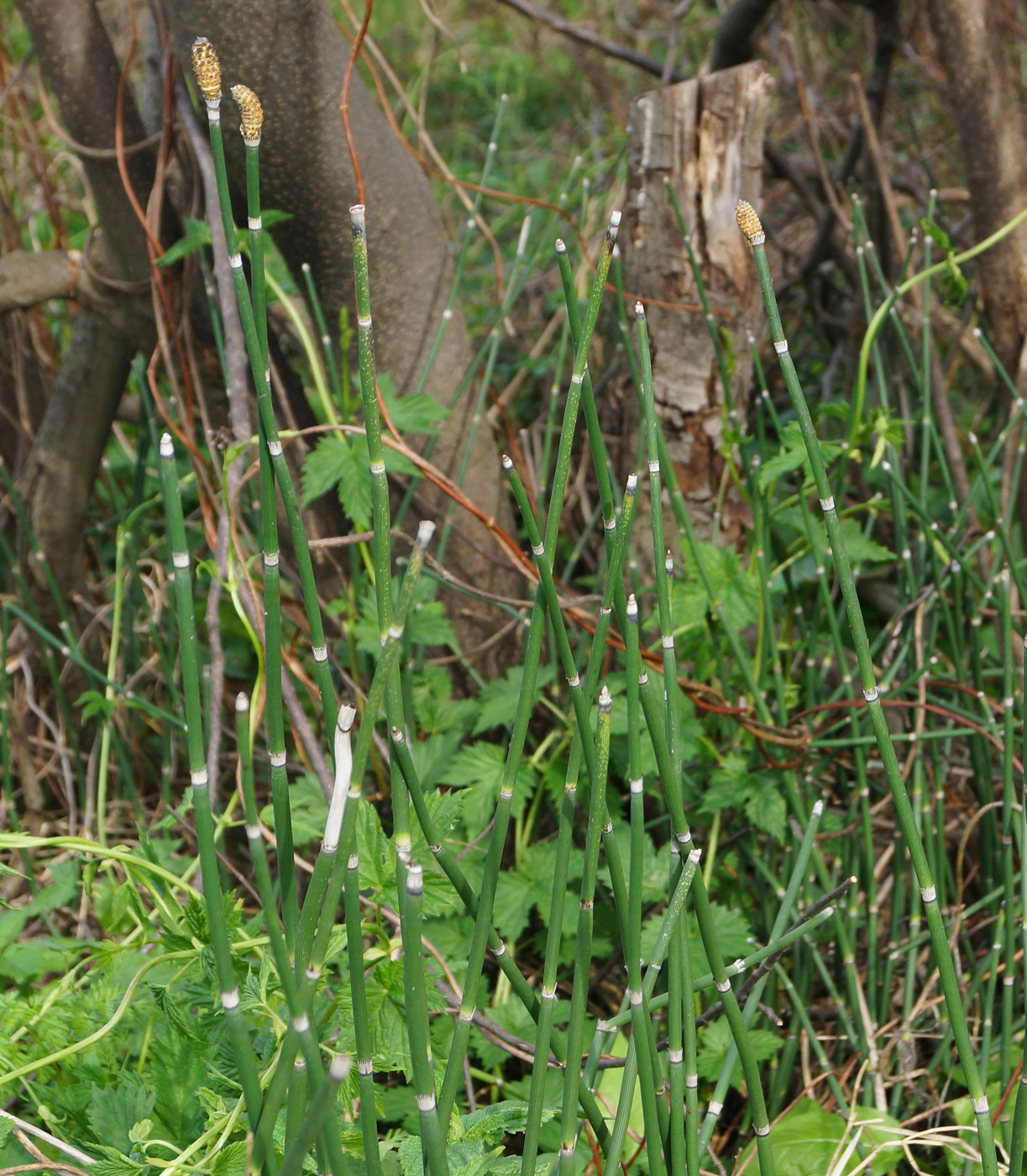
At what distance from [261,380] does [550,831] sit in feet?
3.07

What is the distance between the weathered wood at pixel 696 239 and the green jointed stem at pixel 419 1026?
1.03 m

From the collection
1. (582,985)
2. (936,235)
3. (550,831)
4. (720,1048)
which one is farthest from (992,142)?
(582,985)

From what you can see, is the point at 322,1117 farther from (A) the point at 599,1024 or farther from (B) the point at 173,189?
(B) the point at 173,189

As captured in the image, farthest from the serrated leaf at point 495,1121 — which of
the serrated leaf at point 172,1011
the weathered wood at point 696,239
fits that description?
the weathered wood at point 696,239

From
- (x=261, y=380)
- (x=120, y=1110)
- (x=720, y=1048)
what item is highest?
(x=261, y=380)

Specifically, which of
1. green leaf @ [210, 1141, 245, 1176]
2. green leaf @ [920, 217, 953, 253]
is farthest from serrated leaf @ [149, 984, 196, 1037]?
green leaf @ [920, 217, 953, 253]

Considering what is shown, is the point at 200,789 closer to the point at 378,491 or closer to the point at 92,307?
the point at 378,491

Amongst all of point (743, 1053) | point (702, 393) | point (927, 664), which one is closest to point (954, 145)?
point (702, 393)

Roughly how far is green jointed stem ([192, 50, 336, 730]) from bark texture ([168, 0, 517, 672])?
74 centimetres

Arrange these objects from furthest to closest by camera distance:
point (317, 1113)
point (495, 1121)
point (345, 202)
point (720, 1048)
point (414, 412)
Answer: point (345, 202) < point (414, 412) < point (720, 1048) < point (495, 1121) < point (317, 1113)

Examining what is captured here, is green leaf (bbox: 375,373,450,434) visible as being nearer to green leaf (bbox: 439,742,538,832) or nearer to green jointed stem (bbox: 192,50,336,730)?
green leaf (bbox: 439,742,538,832)

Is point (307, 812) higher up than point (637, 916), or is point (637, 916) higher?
point (637, 916)

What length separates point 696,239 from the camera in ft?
4.66

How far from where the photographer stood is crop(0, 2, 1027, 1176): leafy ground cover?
0.58 metres
